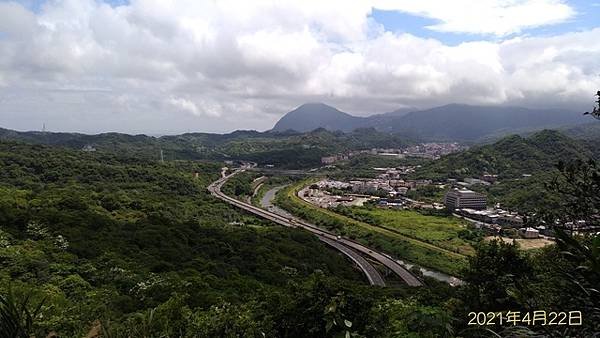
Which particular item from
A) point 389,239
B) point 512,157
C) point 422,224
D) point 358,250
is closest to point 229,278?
point 358,250

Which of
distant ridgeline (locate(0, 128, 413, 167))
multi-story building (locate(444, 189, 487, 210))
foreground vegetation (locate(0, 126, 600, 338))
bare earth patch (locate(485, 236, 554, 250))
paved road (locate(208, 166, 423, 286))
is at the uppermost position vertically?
distant ridgeline (locate(0, 128, 413, 167))

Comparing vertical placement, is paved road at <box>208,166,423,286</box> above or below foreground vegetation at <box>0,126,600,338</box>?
below

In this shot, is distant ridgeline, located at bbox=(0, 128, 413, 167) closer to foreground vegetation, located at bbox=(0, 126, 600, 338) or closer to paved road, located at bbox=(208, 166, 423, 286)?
paved road, located at bbox=(208, 166, 423, 286)

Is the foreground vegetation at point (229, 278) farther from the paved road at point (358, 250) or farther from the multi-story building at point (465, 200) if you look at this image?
the multi-story building at point (465, 200)

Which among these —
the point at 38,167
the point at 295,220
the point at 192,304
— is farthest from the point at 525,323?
the point at 38,167

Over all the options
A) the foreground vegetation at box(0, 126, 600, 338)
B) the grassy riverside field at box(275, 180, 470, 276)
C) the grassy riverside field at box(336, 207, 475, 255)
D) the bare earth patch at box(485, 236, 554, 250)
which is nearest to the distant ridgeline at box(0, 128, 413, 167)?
the grassy riverside field at box(275, 180, 470, 276)

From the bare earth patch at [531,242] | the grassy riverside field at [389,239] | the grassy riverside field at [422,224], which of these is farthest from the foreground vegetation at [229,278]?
the bare earth patch at [531,242]
